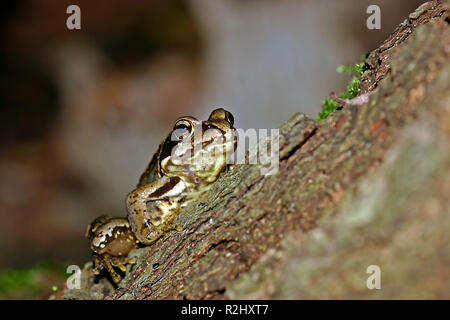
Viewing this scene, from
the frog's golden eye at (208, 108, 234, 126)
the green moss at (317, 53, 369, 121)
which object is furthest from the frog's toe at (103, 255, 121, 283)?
the green moss at (317, 53, 369, 121)

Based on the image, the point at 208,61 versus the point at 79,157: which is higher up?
the point at 208,61

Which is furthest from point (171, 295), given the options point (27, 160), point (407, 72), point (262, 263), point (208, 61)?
point (27, 160)

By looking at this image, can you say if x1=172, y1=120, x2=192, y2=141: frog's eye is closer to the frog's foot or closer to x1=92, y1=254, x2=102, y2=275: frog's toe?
the frog's foot

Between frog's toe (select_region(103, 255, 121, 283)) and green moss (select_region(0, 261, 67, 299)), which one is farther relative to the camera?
green moss (select_region(0, 261, 67, 299))

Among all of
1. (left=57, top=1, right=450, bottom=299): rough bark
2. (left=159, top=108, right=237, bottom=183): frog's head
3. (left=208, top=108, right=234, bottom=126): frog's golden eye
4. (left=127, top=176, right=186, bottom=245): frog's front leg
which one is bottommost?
(left=57, top=1, right=450, bottom=299): rough bark

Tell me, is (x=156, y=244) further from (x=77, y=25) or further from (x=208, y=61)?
(x=77, y=25)

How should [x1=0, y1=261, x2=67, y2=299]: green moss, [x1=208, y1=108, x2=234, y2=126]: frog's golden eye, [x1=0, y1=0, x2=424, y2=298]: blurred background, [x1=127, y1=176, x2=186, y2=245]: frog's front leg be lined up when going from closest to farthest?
[x1=127, y1=176, x2=186, y2=245]: frog's front leg → [x1=208, y1=108, x2=234, y2=126]: frog's golden eye → [x1=0, y1=261, x2=67, y2=299]: green moss → [x1=0, y1=0, x2=424, y2=298]: blurred background
